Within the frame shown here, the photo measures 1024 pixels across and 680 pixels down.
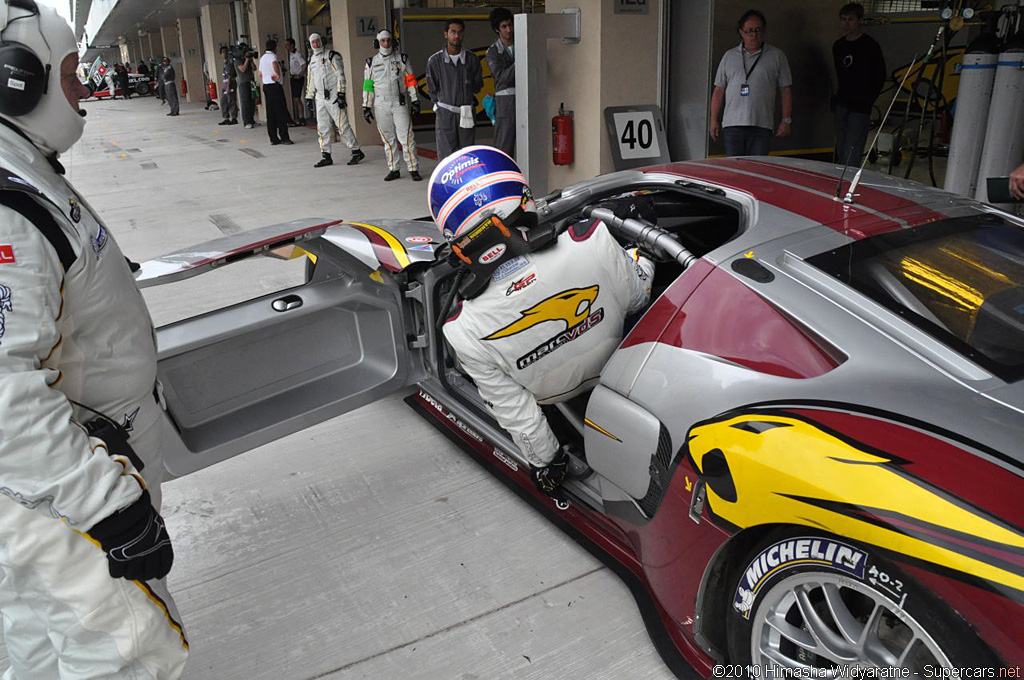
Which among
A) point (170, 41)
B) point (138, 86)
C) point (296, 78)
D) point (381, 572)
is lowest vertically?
point (381, 572)

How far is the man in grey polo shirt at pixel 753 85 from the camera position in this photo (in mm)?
6926

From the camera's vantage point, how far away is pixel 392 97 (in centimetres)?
1055

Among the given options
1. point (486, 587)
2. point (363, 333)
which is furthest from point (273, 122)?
point (486, 587)

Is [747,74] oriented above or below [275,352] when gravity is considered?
above

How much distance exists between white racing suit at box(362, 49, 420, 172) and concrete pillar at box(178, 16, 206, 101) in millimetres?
27641

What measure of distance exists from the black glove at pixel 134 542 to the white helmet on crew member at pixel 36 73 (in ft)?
2.81

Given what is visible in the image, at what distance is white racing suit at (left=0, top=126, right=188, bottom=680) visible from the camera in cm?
147

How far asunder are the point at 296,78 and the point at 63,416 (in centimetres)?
1821

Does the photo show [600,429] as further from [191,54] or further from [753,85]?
[191,54]

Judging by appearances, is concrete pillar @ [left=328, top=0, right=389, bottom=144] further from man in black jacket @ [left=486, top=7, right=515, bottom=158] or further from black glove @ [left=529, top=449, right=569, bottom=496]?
black glove @ [left=529, top=449, right=569, bottom=496]

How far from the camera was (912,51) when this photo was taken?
33.9 feet

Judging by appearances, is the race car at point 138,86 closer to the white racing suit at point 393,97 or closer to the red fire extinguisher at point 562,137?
the white racing suit at point 393,97

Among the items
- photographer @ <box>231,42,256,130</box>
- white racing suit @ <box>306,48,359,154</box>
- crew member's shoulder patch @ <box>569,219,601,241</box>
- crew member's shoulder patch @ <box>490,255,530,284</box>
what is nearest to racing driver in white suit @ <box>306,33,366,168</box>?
white racing suit @ <box>306,48,359,154</box>

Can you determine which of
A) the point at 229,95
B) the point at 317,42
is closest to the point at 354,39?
the point at 317,42
